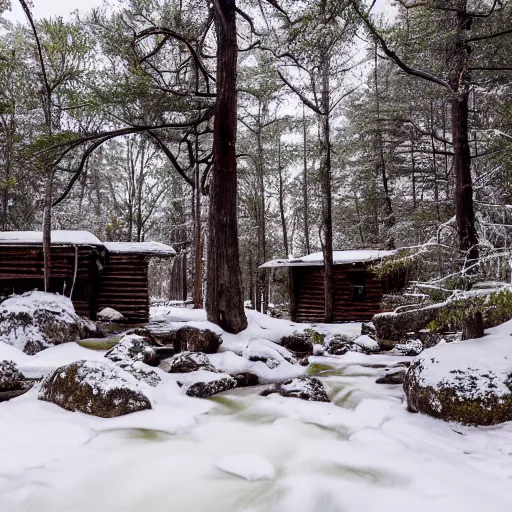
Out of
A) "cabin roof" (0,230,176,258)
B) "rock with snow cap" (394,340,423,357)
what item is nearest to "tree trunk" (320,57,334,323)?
"rock with snow cap" (394,340,423,357)

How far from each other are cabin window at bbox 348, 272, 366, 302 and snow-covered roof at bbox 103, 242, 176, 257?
8530 millimetres

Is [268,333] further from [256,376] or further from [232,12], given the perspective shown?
[232,12]

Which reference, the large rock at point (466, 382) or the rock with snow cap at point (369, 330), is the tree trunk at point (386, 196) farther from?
the large rock at point (466, 382)

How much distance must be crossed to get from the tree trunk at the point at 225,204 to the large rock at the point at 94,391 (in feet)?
12.0

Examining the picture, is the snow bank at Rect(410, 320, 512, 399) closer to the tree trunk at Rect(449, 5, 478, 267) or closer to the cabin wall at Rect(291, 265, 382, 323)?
the tree trunk at Rect(449, 5, 478, 267)

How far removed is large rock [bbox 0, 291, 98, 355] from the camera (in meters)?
8.68

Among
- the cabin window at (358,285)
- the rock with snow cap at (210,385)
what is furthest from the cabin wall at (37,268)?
the cabin window at (358,285)

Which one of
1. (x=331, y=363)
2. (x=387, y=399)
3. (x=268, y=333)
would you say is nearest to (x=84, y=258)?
(x=268, y=333)

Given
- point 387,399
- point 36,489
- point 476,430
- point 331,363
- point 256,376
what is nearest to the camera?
point 36,489

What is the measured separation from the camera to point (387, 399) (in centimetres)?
546

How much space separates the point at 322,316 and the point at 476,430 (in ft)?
46.7

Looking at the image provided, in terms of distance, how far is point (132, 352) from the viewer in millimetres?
7508

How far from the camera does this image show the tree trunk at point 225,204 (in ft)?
27.7

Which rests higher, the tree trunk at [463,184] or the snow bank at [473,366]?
the tree trunk at [463,184]
